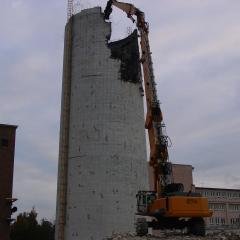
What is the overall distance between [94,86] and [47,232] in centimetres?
3013

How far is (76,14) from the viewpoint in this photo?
159 ft

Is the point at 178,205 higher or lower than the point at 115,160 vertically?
lower

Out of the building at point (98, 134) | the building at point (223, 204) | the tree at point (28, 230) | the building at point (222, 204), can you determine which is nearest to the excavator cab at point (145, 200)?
the building at point (98, 134)

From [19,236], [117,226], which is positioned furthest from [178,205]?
[19,236]

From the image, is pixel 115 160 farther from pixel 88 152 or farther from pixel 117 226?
pixel 117 226

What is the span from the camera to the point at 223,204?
309 feet

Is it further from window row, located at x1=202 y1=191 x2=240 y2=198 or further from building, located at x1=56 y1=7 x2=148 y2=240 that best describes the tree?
window row, located at x1=202 y1=191 x2=240 y2=198

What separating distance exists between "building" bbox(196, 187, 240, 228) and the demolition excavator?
2397 inches

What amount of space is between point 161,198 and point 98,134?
50.9 ft

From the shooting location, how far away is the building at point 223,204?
299ft

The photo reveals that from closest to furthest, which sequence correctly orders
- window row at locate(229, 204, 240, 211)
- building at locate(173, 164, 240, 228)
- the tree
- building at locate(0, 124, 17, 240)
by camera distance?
building at locate(0, 124, 17, 240) < the tree < building at locate(173, 164, 240, 228) < window row at locate(229, 204, 240, 211)

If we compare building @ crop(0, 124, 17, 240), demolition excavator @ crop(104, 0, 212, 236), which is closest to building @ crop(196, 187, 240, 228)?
building @ crop(0, 124, 17, 240)

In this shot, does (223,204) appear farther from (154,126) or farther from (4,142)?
(154,126)

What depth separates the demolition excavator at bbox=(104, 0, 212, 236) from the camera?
89.8 ft
